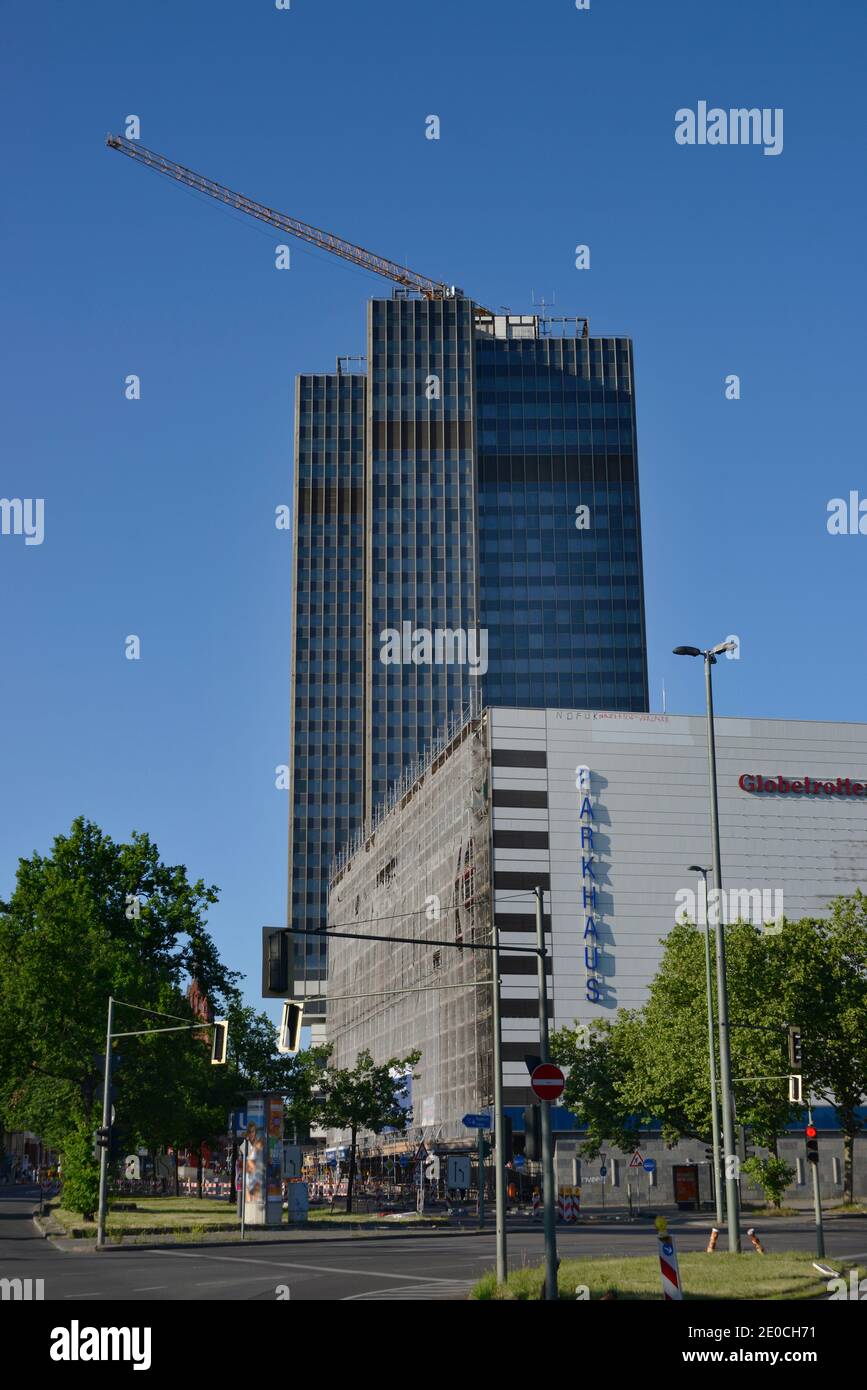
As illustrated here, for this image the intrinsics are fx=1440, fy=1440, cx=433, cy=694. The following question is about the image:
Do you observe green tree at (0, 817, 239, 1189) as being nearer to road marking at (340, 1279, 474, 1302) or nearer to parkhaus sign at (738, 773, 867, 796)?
road marking at (340, 1279, 474, 1302)

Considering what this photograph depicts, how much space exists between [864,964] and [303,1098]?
36.0 m

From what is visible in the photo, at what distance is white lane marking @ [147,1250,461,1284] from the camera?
31272 millimetres

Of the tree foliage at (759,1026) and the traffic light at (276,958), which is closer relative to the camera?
the traffic light at (276,958)

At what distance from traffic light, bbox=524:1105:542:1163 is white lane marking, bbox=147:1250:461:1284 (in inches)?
205

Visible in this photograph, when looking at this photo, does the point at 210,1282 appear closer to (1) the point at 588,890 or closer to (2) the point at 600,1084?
(2) the point at 600,1084

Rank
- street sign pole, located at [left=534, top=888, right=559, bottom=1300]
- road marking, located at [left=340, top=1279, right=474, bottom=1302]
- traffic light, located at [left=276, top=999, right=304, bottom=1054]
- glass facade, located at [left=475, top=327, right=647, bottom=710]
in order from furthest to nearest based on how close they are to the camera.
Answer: glass facade, located at [left=475, top=327, right=647, bottom=710] → traffic light, located at [left=276, top=999, right=304, bottom=1054] → road marking, located at [left=340, top=1279, right=474, bottom=1302] → street sign pole, located at [left=534, top=888, right=559, bottom=1300]

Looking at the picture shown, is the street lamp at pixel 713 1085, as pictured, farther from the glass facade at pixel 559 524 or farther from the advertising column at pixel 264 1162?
the glass facade at pixel 559 524

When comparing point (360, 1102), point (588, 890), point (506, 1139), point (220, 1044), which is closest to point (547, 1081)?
point (506, 1139)

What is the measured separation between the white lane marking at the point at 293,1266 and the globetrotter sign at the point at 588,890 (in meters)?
53.0

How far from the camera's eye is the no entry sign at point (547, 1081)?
2517 cm

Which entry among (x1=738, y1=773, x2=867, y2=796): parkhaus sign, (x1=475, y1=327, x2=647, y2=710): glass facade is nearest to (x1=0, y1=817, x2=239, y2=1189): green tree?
(x1=738, y1=773, x2=867, y2=796): parkhaus sign

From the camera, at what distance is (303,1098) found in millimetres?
87062

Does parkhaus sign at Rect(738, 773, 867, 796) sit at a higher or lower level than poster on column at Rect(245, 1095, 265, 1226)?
higher

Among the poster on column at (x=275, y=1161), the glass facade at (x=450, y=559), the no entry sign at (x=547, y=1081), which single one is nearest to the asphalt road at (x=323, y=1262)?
the no entry sign at (x=547, y=1081)
